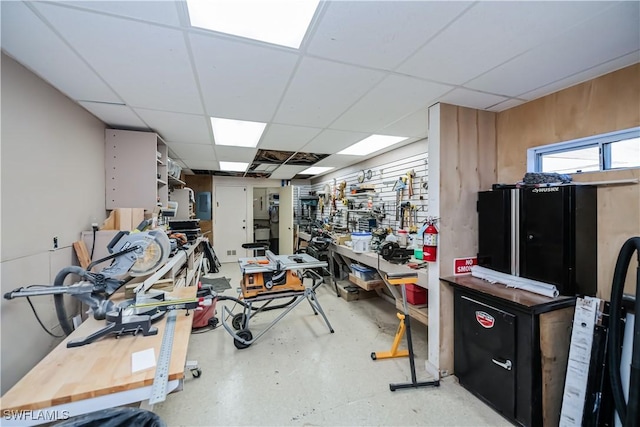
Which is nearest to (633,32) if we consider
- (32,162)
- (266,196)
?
(32,162)

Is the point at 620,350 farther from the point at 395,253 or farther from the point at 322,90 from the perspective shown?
the point at 322,90

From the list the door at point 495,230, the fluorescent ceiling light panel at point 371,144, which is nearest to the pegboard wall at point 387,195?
the fluorescent ceiling light panel at point 371,144

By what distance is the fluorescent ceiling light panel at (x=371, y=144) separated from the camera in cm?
348

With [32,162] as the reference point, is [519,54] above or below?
above

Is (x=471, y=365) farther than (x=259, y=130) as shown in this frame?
No

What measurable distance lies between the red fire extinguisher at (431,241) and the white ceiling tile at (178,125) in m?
2.51

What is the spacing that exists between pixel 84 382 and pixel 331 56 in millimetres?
2107

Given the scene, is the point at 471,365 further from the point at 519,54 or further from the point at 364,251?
the point at 519,54

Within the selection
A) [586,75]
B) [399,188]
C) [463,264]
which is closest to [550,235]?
[463,264]

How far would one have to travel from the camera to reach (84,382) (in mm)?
1126

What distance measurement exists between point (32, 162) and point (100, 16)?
1.21 m

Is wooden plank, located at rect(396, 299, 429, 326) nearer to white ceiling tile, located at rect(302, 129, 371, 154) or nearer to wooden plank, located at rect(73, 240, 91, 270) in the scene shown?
white ceiling tile, located at rect(302, 129, 371, 154)

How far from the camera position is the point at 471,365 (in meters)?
2.10

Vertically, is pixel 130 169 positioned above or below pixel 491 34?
below
